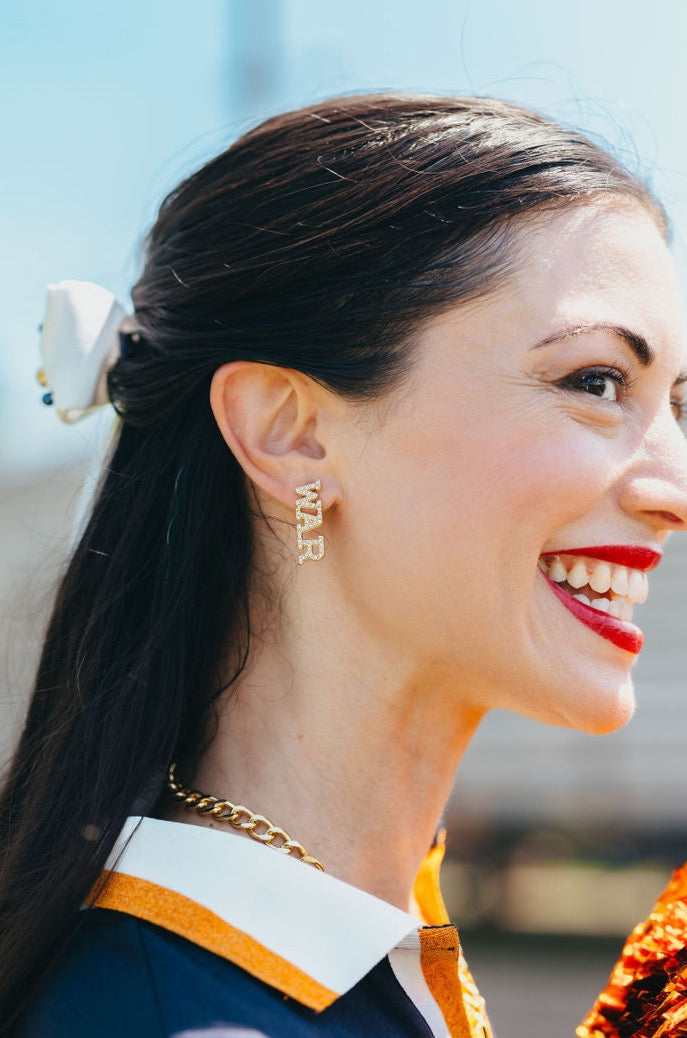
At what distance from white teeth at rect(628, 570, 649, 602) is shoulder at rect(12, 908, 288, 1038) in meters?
0.72

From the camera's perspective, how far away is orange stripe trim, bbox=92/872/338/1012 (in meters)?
1.53

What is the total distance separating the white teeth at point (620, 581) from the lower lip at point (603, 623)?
0.04 meters

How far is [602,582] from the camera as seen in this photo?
1.73 meters

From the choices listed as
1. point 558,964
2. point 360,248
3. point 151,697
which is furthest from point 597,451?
point 558,964

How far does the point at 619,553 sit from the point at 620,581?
0.15 feet

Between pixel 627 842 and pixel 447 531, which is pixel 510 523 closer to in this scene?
pixel 447 531

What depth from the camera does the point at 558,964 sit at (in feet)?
27.1

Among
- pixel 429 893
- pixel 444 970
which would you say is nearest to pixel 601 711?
pixel 444 970

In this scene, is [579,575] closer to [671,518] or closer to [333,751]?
[671,518]

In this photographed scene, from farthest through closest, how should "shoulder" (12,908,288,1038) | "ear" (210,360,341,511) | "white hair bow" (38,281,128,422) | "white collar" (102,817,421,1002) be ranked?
1. "white hair bow" (38,281,128,422)
2. "ear" (210,360,341,511)
3. "white collar" (102,817,421,1002)
4. "shoulder" (12,908,288,1038)

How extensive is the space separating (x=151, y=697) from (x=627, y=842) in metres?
7.31

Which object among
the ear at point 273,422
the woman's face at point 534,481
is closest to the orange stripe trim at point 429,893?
the woman's face at point 534,481

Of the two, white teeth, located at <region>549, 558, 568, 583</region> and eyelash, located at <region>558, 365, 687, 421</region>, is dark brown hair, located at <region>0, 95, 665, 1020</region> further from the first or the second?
white teeth, located at <region>549, 558, 568, 583</region>

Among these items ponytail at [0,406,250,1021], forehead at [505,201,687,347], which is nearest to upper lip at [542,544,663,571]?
forehead at [505,201,687,347]
